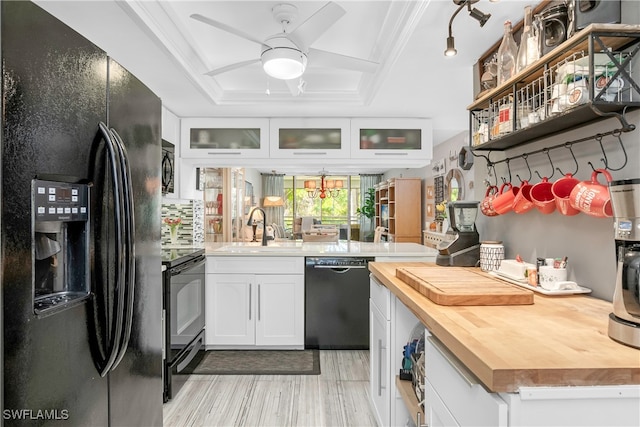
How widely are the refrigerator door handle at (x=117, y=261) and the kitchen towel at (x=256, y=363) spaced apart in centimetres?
181

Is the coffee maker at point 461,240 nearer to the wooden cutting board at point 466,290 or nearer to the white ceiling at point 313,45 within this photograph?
the wooden cutting board at point 466,290

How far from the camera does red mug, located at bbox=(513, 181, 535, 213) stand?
5.28 feet

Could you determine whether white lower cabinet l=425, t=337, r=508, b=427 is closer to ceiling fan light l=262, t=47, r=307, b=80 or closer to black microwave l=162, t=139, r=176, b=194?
ceiling fan light l=262, t=47, r=307, b=80

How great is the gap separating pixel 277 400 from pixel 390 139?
246 centimetres

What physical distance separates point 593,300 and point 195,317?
2.57 metres

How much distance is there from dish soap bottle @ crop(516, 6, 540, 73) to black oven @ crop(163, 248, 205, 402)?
7.21 feet

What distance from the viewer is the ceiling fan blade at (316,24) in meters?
1.64

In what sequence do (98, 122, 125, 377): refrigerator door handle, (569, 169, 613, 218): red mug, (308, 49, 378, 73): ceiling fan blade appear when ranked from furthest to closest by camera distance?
(308, 49, 378, 73): ceiling fan blade
(569, 169, 613, 218): red mug
(98, 122, 125, 377): refrigerator door handle

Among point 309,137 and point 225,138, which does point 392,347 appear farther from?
point 225,138

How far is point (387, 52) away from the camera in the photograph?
2217mm

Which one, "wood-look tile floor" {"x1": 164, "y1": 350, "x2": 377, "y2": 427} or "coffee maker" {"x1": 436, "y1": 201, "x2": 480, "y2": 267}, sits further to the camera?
"wood-look tile floor" {"x1": 164, "y1": 350, "x2": 377, "y2": 427}

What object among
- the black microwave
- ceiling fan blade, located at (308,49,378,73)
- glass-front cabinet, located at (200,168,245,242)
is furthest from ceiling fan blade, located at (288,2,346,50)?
glass-front cabinet, located at (200,168,245,242)

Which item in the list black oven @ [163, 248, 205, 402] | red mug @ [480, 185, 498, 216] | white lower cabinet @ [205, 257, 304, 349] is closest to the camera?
red mug @ [480, 185, 498, 216]

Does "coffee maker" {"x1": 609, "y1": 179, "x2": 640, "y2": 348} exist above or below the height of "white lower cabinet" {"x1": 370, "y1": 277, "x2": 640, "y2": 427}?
above
